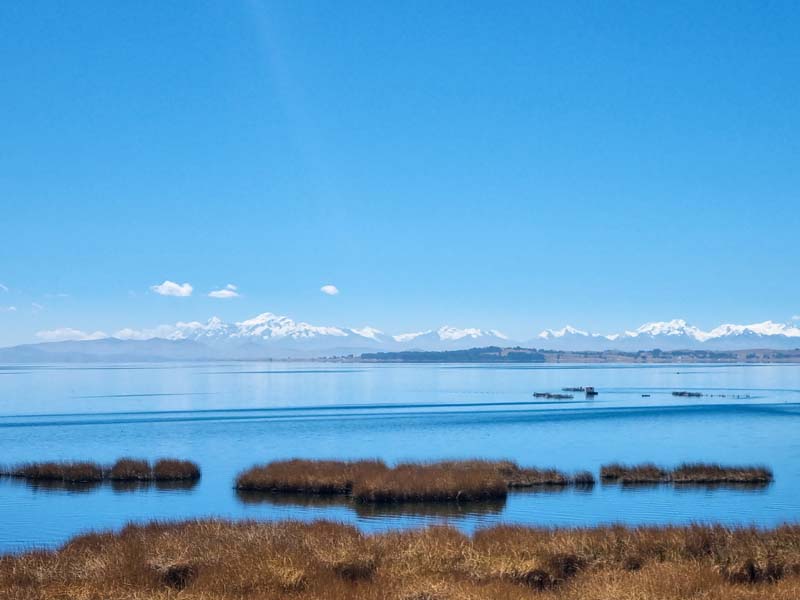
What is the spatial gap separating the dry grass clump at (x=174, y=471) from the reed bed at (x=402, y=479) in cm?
417

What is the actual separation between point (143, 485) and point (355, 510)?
46.0 ft

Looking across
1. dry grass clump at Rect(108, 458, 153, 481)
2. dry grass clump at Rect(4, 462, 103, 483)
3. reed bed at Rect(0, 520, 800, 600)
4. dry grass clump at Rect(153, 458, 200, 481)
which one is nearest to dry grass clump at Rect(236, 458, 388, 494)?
dry grass clump at Rect(153, 458, 200, 481)

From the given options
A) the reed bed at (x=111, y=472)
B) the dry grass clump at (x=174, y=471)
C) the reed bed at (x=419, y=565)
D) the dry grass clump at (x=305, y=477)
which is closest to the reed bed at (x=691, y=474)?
the dry grass clump at (x=305, y=477)

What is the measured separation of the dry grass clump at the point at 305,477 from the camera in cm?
4372

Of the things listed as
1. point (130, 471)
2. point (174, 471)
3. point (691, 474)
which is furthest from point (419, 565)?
point (130, 471)

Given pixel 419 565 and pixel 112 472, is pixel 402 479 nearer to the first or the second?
pixel 112 472

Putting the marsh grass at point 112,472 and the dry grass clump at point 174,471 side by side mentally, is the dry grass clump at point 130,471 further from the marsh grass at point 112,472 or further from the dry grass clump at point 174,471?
the dry grass clump at point 174,471

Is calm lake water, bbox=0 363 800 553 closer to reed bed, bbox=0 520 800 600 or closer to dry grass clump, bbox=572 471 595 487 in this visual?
dry grass clump, bbox=572 471 595 487

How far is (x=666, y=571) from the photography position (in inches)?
800

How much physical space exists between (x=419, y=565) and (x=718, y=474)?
3067 centimetres

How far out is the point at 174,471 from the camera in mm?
48750

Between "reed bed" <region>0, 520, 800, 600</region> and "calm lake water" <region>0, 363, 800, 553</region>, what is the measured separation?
10.1 m

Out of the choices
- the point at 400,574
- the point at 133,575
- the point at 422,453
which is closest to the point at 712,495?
the point at 422,453

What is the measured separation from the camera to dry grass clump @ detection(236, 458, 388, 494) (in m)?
43.7
